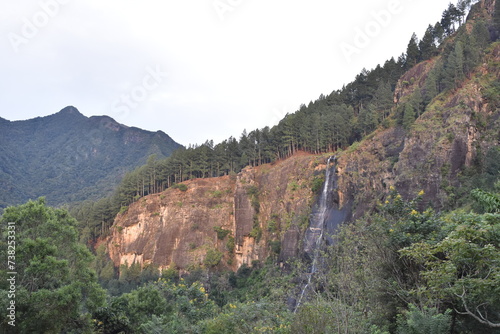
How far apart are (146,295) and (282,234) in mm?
31584

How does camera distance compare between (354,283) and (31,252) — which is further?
(31,252)

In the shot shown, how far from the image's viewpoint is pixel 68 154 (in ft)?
525

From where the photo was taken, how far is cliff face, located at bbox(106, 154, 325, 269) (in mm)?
54062

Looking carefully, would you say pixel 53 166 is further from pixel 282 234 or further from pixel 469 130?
pixel 469 130

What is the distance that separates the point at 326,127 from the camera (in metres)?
60.3

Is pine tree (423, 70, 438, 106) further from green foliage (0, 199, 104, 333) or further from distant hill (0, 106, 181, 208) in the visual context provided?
distant hill (0, 106, 181, 208)

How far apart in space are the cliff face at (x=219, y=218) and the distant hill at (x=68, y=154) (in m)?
53.0

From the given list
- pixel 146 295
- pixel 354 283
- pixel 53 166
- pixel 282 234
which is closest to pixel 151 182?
pixel 282 234

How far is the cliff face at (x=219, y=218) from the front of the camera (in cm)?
5406

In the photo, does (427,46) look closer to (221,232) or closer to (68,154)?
(221,232)

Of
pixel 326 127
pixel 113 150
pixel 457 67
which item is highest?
pixel 113 150

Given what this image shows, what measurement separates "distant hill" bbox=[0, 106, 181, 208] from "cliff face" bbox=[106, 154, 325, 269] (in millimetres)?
52952

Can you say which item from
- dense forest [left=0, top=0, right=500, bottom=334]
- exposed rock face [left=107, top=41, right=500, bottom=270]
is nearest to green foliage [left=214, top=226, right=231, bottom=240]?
exposed rock face [left=107, top=41, right=500, bottom=270]

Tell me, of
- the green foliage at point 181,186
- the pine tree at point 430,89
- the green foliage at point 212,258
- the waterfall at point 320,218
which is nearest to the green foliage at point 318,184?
the waterfall at point 320,218
